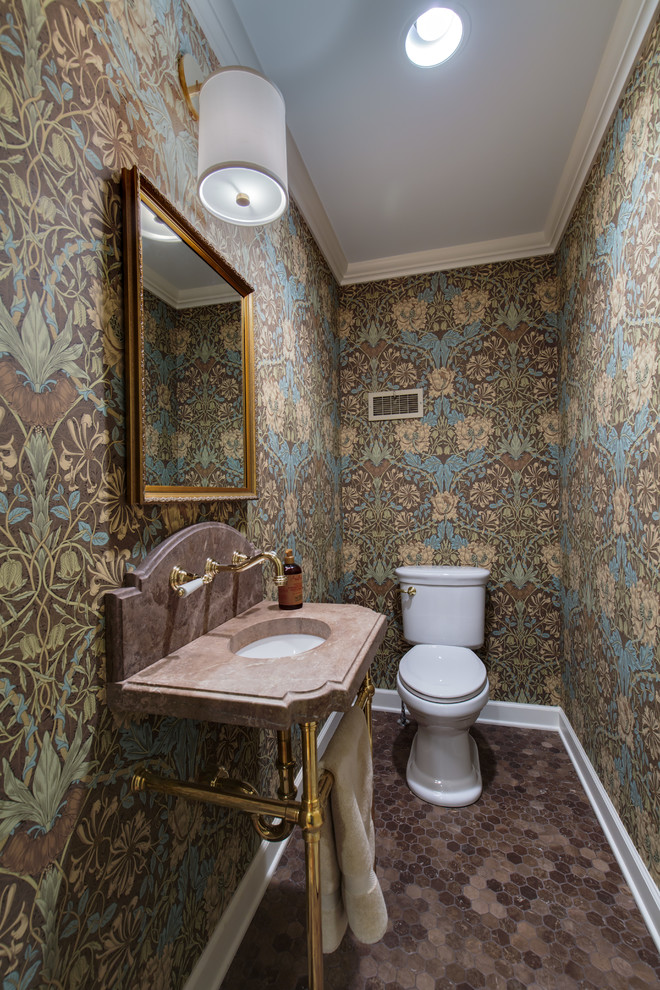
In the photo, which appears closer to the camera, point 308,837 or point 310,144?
point 308,837

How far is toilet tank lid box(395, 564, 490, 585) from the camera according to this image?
2137mm

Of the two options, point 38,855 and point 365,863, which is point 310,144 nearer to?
point 38,855

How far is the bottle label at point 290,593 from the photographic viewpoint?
1.25 m

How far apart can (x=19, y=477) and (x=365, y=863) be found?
1029mm

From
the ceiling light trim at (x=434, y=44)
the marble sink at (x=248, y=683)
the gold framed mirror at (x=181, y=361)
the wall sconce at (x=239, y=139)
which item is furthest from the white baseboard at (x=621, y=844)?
the ceiling light trim at (x=434, y=44)

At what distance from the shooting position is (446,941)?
46.5 inches

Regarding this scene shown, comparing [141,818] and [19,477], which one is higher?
[19,477]

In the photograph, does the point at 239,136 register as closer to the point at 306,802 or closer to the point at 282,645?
the point at 282,645

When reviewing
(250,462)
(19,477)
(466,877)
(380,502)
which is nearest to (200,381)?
(250,462)

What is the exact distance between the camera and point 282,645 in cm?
117

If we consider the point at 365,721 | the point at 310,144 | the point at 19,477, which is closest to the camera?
the point at 19,477

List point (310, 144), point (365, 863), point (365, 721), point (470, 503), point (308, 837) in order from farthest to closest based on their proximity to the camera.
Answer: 1. point (470, 503)
2. point (310, 144)
3. point (365, 721)
4. point (365, 863)
5. point (308, 837)

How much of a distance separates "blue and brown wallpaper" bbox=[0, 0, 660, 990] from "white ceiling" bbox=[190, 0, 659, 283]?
0.43 feet

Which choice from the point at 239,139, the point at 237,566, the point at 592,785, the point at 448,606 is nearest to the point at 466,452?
the point at 448,606
